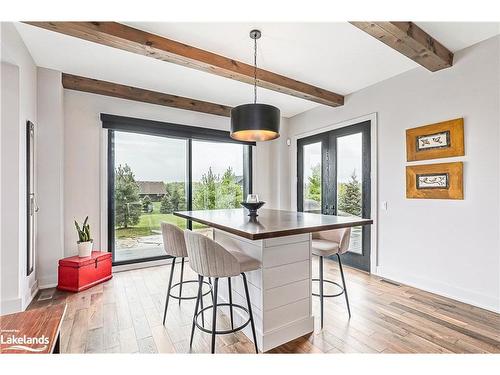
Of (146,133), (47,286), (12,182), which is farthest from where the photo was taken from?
(146,133)

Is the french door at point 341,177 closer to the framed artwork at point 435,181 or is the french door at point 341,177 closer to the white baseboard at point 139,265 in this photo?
the framed artwork at point 435,181

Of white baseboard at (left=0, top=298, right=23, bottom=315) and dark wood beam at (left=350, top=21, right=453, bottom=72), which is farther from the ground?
dark wood beam at (left=350, top=21, right=453, bottom=72)

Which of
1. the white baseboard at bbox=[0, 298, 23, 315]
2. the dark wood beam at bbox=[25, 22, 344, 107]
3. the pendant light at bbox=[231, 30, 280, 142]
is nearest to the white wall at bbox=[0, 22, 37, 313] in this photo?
the white baseboard at bbox=[0, 298, 23, 315]

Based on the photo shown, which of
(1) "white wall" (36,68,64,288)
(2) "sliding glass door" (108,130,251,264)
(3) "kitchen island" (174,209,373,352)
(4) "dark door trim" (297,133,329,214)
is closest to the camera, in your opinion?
(3) "kitchen island" (174,209,373,352)

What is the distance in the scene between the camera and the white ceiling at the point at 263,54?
2.39m

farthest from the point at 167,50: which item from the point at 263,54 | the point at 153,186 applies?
the point at 153,186

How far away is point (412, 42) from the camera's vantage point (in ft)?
7.68

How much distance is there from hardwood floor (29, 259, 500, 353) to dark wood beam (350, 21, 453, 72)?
2495 millimetres

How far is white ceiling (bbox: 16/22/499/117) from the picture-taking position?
2387 mm

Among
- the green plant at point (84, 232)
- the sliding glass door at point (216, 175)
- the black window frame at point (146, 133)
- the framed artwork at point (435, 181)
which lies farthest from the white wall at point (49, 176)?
the framed artwork at point (435, 181)

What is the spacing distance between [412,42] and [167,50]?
2272 millimetres

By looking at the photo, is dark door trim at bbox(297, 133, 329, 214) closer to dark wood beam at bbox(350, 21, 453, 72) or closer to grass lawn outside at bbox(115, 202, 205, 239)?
dark wood beam at bbox(350, 21, 453, 72)

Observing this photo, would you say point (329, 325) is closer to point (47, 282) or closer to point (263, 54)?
point (263, 54)
